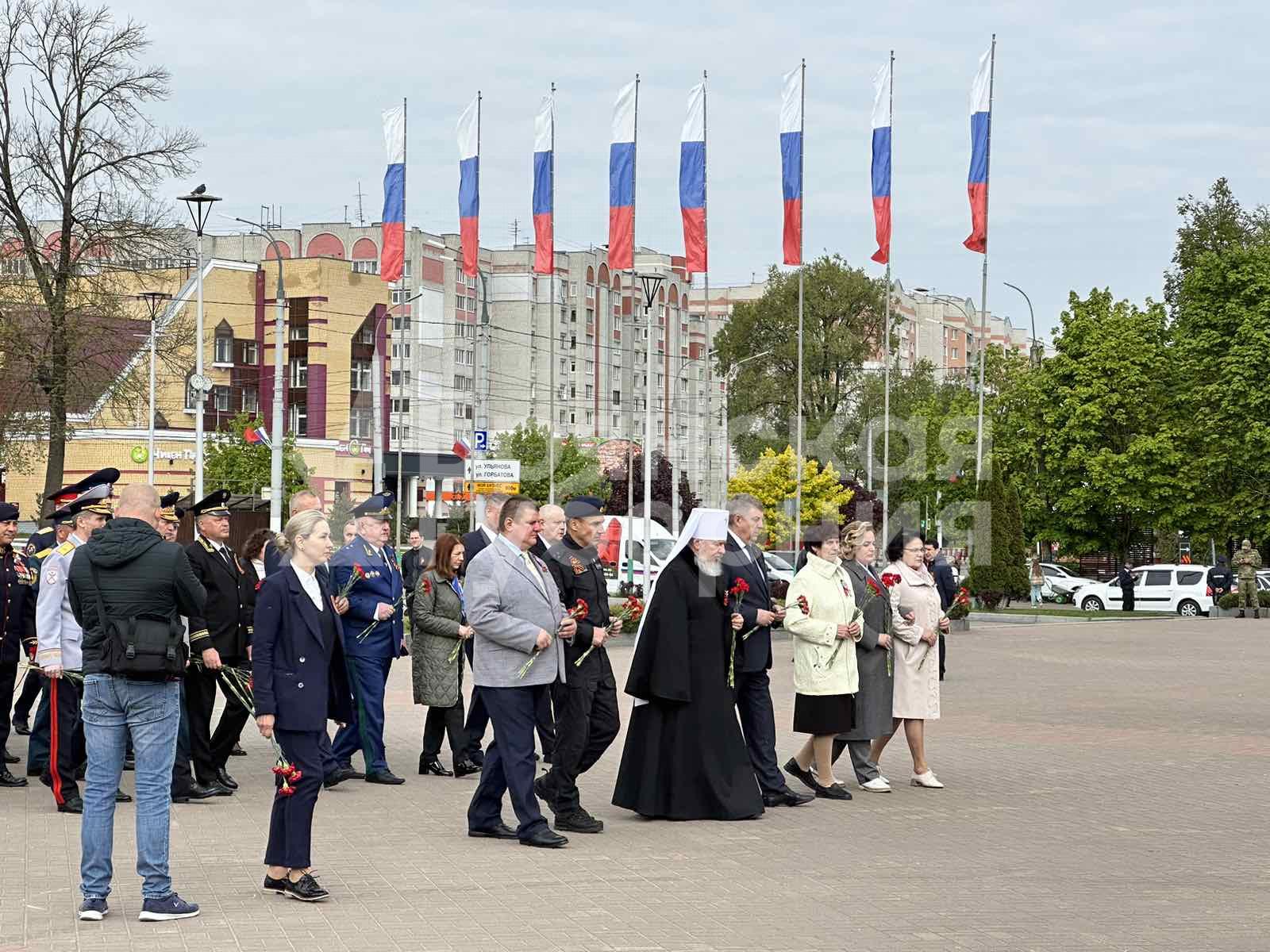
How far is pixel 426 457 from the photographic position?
91.4 metres

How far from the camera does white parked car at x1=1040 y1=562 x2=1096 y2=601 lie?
52906 millimetres

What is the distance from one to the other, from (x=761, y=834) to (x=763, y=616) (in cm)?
154

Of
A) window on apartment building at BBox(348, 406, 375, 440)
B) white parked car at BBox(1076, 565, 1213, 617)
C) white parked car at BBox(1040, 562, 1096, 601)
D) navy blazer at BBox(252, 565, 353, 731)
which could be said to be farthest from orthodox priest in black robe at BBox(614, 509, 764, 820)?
window on apartment building at BBox(348, 406, 375, 440)

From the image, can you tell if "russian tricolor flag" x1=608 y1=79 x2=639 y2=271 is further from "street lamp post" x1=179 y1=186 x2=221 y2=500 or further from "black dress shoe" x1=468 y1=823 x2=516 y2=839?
"black dress shoe" x1=468 y1=823 x2=516 y2=839

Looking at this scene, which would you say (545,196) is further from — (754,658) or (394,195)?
(754,658)

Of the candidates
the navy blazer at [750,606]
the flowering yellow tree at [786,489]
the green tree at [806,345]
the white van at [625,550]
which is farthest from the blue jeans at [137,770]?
the green tree at [806,345]

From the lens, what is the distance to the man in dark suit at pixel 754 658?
37.6 feet

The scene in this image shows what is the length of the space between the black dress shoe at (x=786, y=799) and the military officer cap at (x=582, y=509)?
237 centimetres

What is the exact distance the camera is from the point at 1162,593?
46844mm

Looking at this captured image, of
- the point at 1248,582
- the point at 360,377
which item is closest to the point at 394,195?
the point at 1248,582

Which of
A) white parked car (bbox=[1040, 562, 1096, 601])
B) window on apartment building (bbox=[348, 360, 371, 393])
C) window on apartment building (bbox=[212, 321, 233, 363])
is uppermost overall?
window on apartment building (bbox=[212, 321, 233, 363])

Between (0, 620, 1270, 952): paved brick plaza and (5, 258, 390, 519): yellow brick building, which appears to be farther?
(5, 258, 390, 519): yellow brick building

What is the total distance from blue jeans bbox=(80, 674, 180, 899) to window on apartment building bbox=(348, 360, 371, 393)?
249 feet

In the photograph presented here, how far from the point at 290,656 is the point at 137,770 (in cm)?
87
